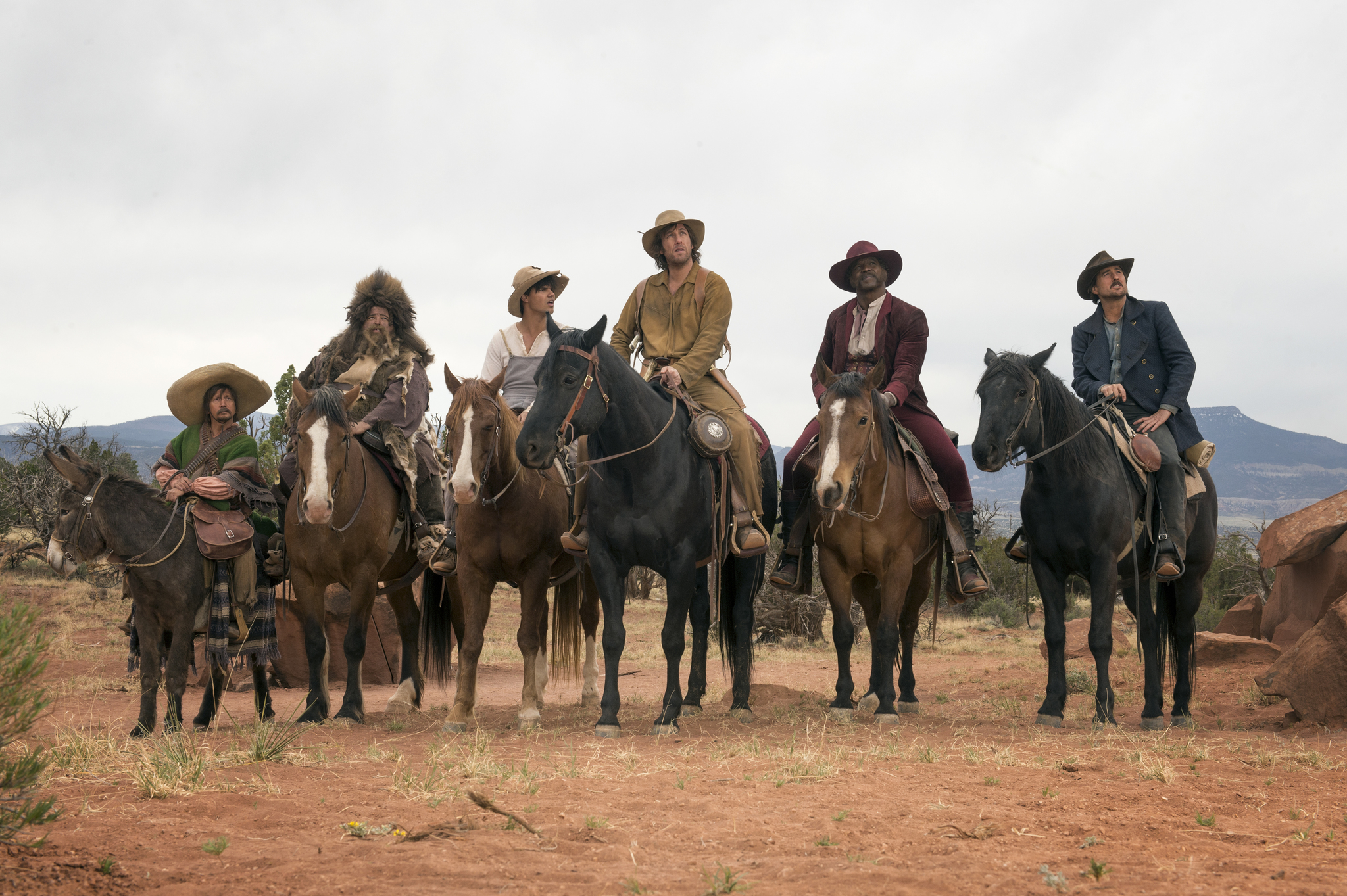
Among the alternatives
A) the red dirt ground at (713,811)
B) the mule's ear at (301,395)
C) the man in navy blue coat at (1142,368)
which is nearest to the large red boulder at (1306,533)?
the man in navy blue coat at (1142,368)

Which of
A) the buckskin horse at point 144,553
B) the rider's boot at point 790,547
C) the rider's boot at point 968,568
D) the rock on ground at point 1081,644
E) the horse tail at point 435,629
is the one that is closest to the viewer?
the buckskin horse at point 144,553

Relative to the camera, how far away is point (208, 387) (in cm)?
763

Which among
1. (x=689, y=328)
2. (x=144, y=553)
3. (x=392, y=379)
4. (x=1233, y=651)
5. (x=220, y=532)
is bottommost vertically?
(x=1233, y=651)

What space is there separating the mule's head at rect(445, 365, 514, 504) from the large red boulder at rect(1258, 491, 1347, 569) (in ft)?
23.7

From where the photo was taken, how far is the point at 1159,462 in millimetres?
7914

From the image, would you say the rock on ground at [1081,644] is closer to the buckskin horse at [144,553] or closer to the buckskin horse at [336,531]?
the buckskin horse at [336,531]

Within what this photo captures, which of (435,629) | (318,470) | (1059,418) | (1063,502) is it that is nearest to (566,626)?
(435,629)

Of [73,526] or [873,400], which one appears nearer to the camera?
[73,526]

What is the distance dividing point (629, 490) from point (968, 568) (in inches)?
113

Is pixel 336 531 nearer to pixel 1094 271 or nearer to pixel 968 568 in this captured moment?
pixel 968 568

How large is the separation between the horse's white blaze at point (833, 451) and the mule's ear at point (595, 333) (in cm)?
172

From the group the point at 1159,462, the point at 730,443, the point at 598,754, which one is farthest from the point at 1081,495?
the point at 598,754

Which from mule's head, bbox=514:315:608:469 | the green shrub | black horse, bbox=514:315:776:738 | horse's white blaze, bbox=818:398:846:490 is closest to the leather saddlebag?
mule's head, bbox=514:315:608:469

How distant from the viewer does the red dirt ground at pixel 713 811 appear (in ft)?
11.3
